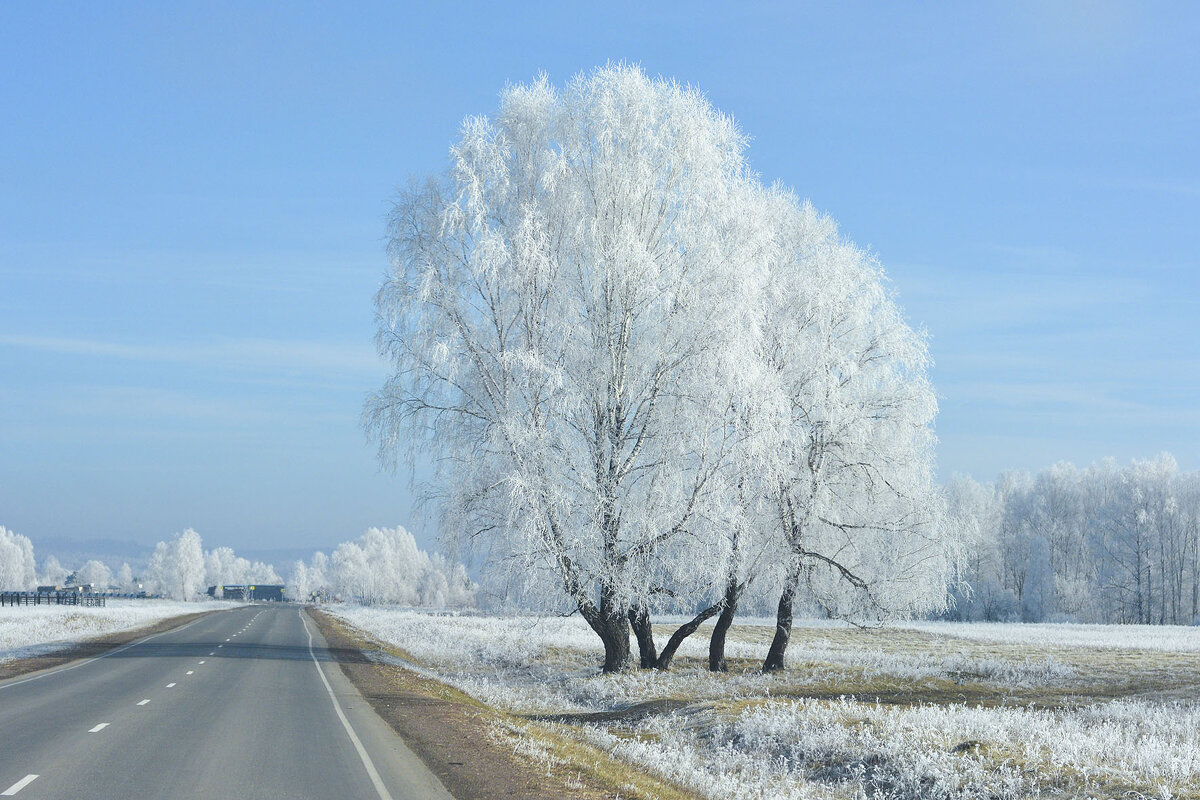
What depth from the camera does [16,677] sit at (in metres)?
25.8

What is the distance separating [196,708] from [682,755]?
31.1 feet

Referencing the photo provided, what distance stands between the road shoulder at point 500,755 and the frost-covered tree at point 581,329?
5724 millimetres

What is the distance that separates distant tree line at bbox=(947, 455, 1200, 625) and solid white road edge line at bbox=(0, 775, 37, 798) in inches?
3719

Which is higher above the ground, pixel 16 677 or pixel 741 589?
pixel 741 589

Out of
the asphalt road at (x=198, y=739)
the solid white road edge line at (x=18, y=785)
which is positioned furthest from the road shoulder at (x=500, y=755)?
the solid white road edge line at (x=18, y=785)

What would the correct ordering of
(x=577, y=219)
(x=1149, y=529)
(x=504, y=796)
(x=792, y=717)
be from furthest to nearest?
(x=1149, y=529) → (x=577, y=219) → (x=792, y=717) → (x=504, y=796)

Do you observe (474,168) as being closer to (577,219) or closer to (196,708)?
(577,219)

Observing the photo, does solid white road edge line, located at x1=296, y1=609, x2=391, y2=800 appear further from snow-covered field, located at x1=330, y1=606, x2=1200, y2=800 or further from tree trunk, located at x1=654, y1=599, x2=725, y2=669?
tree trunk, located at x1=654, y1=599, x2=725, y2=669

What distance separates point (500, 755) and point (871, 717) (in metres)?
6.82

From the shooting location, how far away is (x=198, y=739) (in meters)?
14.5

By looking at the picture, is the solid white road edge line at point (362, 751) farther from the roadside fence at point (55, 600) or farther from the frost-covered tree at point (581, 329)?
the roadside fence at point (55, 600)

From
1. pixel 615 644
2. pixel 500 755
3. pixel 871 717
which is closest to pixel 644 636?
pixel 615 644

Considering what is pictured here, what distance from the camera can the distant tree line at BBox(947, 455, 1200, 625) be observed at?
100375 mm

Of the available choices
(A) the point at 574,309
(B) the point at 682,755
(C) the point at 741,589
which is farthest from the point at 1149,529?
(B) the point at 682,755
